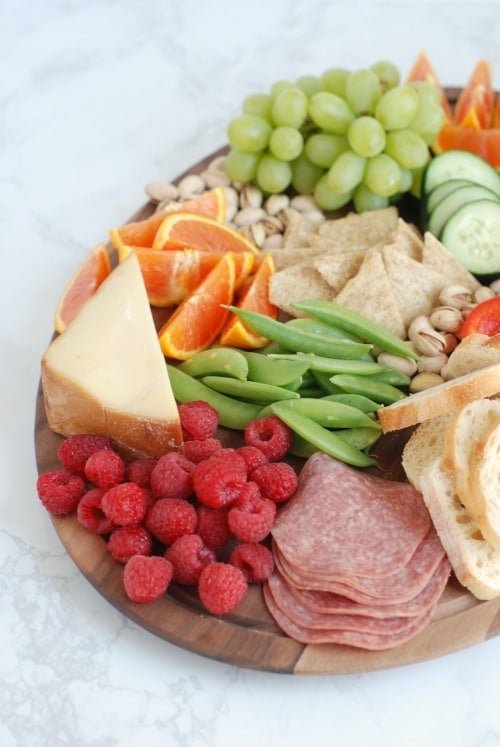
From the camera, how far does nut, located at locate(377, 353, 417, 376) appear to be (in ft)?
9.11

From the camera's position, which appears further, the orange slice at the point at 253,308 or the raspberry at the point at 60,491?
the orange slice at the point at 253,308

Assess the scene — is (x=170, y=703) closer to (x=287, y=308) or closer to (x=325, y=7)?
(x=287, y=308)

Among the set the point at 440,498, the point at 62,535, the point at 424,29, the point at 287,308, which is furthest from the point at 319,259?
the point at 424,29

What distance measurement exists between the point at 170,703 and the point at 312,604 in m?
0.43

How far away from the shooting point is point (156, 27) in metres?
4.44

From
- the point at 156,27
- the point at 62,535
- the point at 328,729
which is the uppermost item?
the point at 156,27

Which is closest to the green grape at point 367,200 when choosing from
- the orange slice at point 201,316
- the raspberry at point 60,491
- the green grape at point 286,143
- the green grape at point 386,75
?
the green grape at point 286,143

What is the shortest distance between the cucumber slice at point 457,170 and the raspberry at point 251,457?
52.3 inches

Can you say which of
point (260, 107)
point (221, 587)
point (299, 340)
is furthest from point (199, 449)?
point (260, 107)

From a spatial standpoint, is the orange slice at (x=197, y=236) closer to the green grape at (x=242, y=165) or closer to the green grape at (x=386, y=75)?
the green grape at (x=242, y=165)

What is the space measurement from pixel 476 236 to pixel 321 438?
973 millimetres

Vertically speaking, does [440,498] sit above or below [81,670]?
above

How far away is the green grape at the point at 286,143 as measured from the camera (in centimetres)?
323

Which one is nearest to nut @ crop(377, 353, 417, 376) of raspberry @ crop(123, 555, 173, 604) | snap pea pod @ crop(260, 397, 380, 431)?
snap pea pod @ crop(260, 397, 380, 431)
